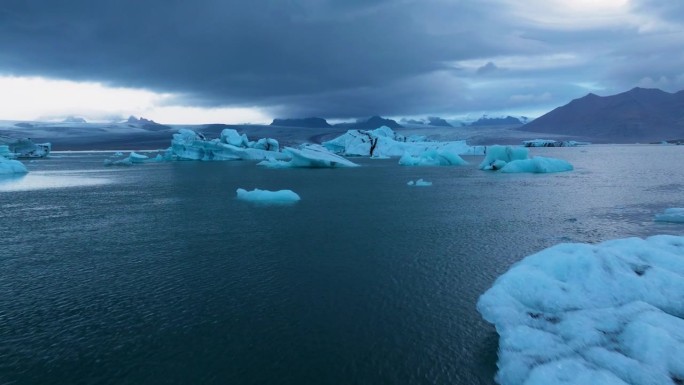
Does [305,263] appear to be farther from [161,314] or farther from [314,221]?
[314,221]

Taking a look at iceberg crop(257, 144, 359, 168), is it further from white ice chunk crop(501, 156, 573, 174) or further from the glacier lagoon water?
the glacier lagoon water

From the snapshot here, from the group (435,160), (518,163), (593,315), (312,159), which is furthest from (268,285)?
(435,160)

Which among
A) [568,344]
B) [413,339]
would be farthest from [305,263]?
[568,344]

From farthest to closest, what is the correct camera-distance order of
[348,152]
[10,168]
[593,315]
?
[348,152], [10,168], [593,315]

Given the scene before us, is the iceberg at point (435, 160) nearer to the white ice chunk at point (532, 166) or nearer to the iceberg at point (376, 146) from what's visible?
the white ice chunk at point (532, 166)

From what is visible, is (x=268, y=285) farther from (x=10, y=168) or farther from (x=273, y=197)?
(x=10, y=168)

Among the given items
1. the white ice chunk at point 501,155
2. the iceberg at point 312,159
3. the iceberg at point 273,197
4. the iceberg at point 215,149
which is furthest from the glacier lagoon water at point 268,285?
the iceberg at point 215,149

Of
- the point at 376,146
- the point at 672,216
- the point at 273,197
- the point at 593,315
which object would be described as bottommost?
the point at 376,146
